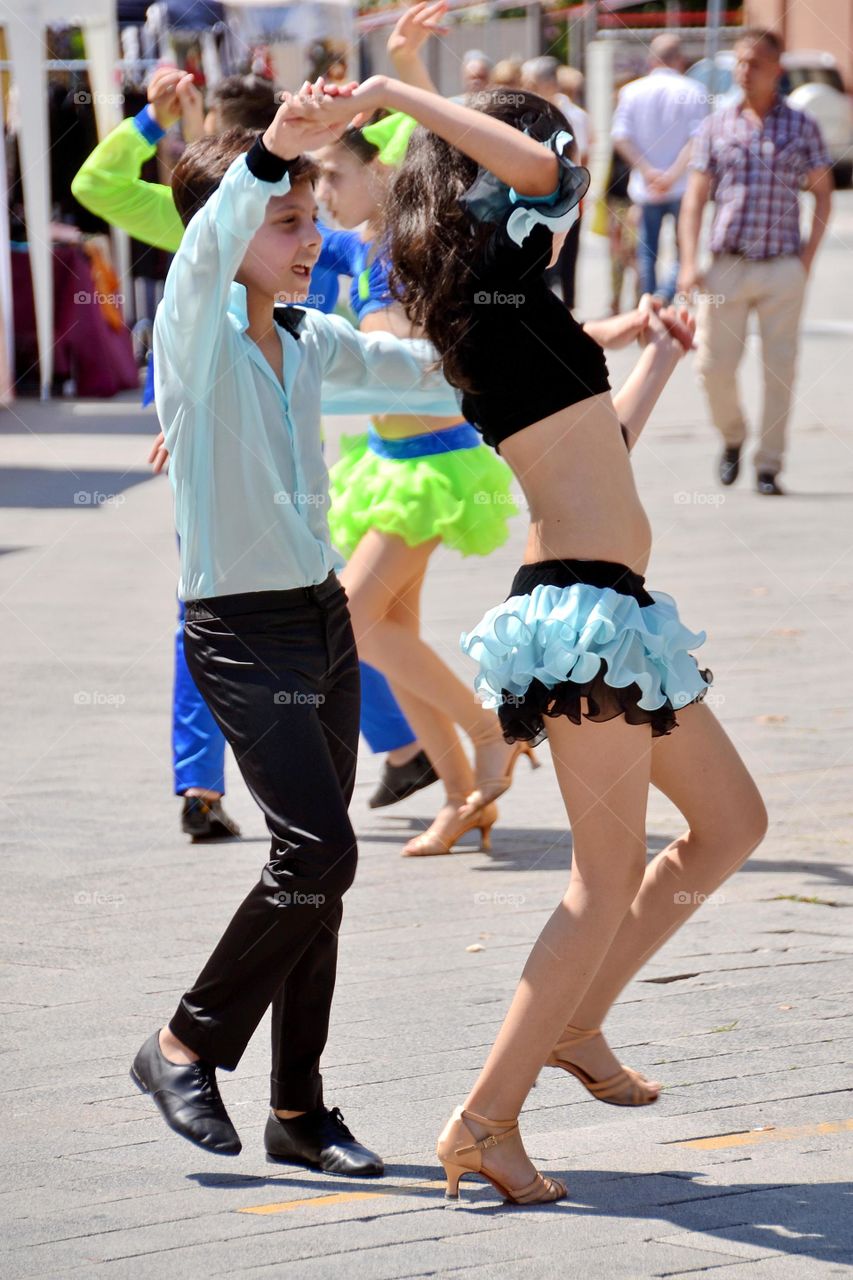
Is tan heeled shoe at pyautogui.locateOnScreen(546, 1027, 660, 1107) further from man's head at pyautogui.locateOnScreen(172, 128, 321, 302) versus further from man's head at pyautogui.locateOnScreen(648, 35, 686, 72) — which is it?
man's head at pyautogui.locateOnScreen(648, 35, 686, 72)

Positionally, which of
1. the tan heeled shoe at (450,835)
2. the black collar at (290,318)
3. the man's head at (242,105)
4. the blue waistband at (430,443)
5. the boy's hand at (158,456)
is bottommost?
the tan heeled shoe at (450,835)

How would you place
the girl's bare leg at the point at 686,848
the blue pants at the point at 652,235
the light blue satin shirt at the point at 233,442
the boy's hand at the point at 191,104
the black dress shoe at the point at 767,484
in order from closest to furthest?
the light blue satin shirt at the point at 233,442 → the girl's bare leg at the point at 686,848 → the boy's hand at the point at 191,104 → the black dress shoe at the point at 767,484 → the blue pants at the point at 652,235

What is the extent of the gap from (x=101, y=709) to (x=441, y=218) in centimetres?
365

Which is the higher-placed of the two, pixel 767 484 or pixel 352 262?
pixel 352 262

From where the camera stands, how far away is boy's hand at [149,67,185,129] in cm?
438

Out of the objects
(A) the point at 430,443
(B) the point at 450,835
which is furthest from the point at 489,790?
(A) the point at 430,443

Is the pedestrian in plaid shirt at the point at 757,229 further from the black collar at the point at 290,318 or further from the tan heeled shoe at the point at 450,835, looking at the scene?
the black collar at the point at 290,318

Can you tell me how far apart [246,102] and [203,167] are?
61.3 inches

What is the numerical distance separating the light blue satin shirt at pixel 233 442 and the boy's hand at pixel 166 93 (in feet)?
5.19

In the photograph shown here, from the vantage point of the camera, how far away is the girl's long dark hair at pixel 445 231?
2805 mm

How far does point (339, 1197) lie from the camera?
114 inches

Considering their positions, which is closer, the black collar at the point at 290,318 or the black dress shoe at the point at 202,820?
the black collar at the point at 290,318

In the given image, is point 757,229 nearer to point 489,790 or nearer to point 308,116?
point 489,790

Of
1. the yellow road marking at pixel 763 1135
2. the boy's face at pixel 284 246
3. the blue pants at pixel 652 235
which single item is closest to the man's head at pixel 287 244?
the boy's face at pixel 284 246
